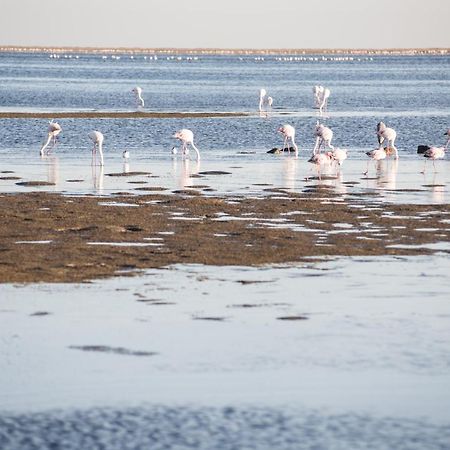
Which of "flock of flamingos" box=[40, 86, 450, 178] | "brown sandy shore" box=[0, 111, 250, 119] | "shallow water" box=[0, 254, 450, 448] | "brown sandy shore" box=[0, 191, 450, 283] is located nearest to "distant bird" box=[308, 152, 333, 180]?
"flock of flamingos" box=[40, 86, 450, 178]

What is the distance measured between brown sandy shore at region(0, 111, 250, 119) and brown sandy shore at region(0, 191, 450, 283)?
83.2 feet

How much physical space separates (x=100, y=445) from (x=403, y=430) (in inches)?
75.4

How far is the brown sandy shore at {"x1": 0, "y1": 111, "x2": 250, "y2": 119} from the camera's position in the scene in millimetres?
46531

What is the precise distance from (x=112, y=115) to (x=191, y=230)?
31.5 meters

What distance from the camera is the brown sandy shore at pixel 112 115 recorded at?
46531mm

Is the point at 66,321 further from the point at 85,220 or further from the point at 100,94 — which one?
the point at 100,94

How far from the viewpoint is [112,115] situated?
1901 inches

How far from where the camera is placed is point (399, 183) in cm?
2438

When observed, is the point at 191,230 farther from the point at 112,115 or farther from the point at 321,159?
the point at 112,115

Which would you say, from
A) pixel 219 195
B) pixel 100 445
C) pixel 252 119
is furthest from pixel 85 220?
pixel 252 119

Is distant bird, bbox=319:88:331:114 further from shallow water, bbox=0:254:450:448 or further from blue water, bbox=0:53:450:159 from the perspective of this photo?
shallow water, bbox=0:254:450:448

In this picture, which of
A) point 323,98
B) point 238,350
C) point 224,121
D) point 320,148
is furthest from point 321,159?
point 323,98

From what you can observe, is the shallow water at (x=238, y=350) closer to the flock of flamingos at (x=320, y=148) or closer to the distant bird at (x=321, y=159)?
the distant bird at (x=321, y=159)

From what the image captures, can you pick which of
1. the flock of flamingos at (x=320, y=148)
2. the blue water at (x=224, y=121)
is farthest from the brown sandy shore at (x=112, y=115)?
the flock of flamingos at (x=320, y=148)
